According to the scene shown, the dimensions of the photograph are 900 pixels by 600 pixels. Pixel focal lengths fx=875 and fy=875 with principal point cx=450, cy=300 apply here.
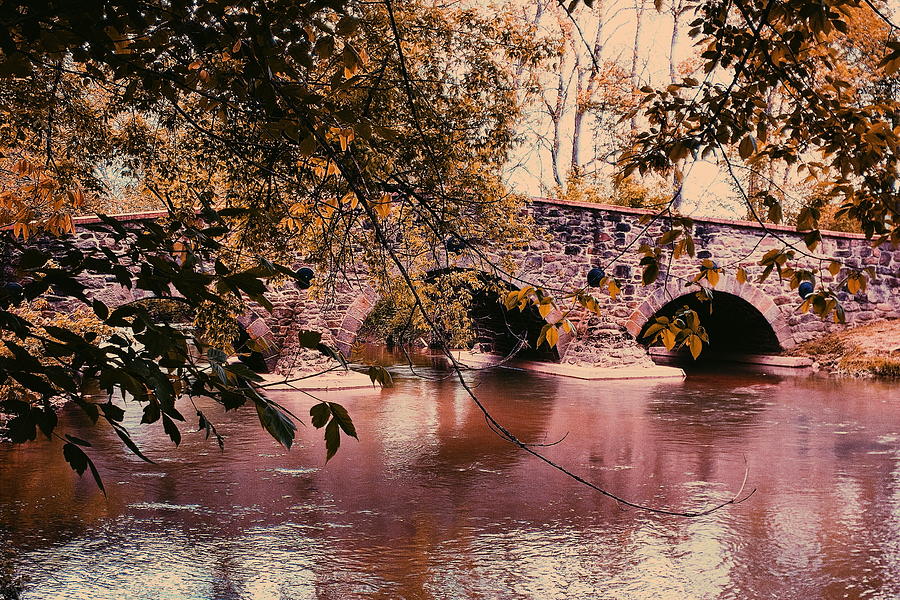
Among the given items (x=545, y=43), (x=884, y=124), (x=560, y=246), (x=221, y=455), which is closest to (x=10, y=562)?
(x=221, y=455)

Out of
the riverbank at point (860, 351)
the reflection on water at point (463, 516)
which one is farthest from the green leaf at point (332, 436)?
the riverbank at point (860, 351)

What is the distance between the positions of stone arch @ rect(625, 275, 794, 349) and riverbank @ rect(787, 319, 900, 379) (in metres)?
0.53

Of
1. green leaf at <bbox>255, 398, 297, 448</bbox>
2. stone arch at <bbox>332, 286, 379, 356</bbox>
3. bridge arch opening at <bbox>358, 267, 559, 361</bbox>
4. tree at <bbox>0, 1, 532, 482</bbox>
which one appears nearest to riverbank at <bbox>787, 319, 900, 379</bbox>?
bridge arch opening at <bbox>358, 267, 559, 361</bbox>

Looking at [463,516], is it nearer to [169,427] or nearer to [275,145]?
[275,145]

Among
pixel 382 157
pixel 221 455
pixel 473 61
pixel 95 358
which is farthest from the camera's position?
pixel 221 455

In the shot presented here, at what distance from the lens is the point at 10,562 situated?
443 centimetres

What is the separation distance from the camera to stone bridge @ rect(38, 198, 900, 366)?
1393 centimetres

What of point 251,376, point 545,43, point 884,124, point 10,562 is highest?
point 545,43

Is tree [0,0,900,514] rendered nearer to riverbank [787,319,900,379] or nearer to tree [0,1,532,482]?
tree [0,1,532,482]

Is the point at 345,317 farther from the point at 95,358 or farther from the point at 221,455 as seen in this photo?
the point at 95,358

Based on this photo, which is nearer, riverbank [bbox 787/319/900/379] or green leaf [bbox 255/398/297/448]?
green leaf [bbox 255/398/297/448]

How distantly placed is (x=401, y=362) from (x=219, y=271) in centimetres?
1788

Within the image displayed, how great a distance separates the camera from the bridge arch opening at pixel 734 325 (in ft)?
58.6

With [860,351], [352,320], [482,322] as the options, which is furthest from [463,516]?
[482,322]
